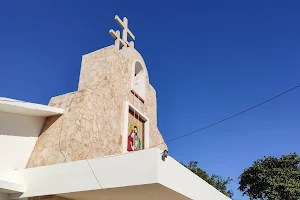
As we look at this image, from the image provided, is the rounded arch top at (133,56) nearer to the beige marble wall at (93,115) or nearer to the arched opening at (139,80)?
the beige marble wall at (93,115)

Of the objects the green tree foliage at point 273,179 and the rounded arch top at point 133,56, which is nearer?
the rounded arch top at point 133,56

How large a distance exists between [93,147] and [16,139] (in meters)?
2.11

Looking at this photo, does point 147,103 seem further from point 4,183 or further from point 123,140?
point 4,183

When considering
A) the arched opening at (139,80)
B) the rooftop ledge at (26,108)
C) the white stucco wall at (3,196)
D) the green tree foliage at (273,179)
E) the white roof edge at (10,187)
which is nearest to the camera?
the white roof edge at (10,187)

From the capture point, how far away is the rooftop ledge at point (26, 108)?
6.52m

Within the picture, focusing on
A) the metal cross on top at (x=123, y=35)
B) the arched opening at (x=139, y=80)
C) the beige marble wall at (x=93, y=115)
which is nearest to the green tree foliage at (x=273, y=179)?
the beige marble wall at (x=93, y=115)

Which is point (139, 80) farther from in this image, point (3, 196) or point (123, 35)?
point (3, 196)

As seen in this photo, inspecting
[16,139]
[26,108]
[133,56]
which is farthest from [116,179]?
[133,56]

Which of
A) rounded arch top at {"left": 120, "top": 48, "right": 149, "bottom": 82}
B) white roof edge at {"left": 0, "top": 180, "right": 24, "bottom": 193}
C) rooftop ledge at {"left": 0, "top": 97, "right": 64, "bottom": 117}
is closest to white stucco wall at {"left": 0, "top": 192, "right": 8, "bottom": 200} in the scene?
white roof edge at {"left": 0, "top": 180, "right": 24, "bottom": 193}

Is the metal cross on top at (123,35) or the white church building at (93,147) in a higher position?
the metal cross on top at (123,35)

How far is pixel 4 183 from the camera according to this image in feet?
19.2

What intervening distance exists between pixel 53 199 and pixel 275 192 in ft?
62.4

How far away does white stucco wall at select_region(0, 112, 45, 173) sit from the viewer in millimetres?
6805

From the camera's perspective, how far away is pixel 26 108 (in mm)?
7016
